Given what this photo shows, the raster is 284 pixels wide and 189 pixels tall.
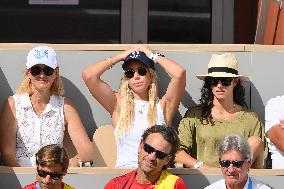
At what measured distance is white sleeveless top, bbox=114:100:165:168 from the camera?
6.93 m

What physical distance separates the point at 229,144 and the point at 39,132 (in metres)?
1.60

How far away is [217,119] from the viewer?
7090 millimetres

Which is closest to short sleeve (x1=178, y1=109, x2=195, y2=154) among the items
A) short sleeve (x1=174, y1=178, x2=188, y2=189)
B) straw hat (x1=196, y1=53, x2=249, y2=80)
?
straw hat (x1=196, y1=53, x2=249, y2=80)

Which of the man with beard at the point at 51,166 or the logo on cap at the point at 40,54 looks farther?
the logo on cap at the point at 40,54

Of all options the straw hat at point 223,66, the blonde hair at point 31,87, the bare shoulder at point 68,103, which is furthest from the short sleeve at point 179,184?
the blonde hair at point 31,87

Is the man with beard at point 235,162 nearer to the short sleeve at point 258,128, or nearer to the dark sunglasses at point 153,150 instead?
the dark sunglasses at point 153,150

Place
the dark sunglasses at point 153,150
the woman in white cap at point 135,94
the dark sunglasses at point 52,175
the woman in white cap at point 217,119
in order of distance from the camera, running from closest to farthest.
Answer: the dark sunglasses at point 52,175
the dark sunglasses at point 153,150
the woman in white cap at point 217,119
the woman in white cap at point 135,94

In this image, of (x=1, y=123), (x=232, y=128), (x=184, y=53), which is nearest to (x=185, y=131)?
(x=232, y=128)

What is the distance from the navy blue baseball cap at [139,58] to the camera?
708cm

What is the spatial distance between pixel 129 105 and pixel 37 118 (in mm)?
679

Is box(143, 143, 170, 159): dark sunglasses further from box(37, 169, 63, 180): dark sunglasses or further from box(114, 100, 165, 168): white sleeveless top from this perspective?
box(114, 100, 165, 168): white sleeveless top

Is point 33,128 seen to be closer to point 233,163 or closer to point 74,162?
point 74,162

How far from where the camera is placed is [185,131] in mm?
7020

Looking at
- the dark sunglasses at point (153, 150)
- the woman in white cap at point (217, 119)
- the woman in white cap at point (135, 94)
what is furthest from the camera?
the woman in white cap at point (135, 94)
